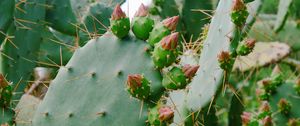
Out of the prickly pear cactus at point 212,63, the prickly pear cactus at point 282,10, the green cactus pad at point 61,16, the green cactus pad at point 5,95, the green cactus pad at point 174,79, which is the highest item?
the green cactus pad at point 174,79

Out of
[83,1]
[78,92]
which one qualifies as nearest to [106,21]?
[83,1]

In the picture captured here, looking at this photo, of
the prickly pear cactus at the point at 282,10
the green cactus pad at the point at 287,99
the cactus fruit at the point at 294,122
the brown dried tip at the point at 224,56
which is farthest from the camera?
the prickly pear cactus at the point at 282,10

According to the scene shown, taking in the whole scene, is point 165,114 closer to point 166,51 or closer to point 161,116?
point 161,116

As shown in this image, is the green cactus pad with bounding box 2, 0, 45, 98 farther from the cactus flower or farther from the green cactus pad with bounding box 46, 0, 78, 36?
the cactus flower

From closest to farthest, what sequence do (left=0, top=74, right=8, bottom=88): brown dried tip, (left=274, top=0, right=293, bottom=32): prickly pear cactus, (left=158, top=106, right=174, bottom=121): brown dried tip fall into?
1. (left=158, top=106, right=174, bottom=121): brown dried tip
2. (left=0, top=74, right=8, bottom=88): brown dried tip
3. (left=274, top=0, right=293, bottom=32): prickly pear cactus

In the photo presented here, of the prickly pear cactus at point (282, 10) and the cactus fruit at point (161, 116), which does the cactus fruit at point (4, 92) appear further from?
the prickly pear cactus at point (282, 10)

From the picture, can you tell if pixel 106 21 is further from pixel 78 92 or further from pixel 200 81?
pixel 78 92

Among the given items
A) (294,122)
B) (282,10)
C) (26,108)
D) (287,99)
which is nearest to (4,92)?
(26,108)

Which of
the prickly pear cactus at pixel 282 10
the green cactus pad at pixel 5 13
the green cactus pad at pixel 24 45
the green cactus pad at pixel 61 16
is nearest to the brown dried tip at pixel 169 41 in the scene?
the green cactus pad at pixel 5 13

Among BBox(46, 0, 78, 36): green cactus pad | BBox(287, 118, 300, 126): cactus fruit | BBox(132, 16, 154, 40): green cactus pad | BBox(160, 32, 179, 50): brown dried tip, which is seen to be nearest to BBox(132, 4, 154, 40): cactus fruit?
BBox(132, 16, 154, 40): green cactus pad
